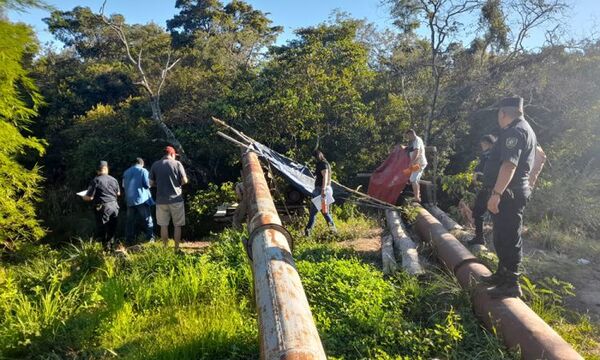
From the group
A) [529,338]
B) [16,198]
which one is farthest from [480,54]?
[16,198]

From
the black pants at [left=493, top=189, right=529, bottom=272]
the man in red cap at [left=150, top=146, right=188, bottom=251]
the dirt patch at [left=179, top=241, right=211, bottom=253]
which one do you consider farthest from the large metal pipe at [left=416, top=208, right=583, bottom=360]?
the man in red cap at [left=150, top=146, right=188, bottom=251]

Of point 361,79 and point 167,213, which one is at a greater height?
point 361,79

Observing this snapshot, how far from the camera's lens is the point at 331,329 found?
3361 mm

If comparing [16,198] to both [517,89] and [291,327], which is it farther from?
[517,89]

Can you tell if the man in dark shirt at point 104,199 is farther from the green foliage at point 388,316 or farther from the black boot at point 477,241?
the black boot at point 477,241

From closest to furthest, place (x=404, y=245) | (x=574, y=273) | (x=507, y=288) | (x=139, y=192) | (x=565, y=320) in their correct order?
(x=507, y=288)
(x=565, y=320)
(x=574, y=273)
(x=404, y=245)
(x=139, y=192)

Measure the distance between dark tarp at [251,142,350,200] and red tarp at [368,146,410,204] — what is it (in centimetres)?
67

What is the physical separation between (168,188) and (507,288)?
4.65 meters

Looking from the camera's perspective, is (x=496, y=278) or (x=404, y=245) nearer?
(x=496, y=278)

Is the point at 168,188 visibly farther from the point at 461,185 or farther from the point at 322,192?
the point at 461,185

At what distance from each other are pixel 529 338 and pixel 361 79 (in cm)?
1118

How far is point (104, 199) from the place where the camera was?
696 cm

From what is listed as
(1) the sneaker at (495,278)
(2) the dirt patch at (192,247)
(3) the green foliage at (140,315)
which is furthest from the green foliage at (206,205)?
(1) the sneaker at (495,278)

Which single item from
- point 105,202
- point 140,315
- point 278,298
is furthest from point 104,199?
point 278,298
